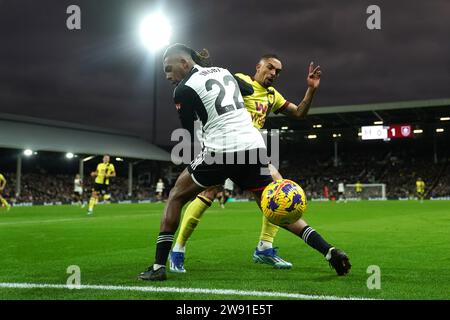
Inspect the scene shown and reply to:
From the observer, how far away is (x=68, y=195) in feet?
148

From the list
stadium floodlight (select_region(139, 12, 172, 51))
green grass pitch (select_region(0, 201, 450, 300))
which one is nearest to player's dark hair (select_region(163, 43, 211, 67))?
green grass pitch (select_region(0, 201, 450, 300))

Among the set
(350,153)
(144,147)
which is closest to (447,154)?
(350,153)

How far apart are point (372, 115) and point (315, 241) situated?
1873 inches

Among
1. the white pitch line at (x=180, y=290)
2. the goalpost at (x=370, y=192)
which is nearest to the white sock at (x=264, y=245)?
the white pitch line at (x=180, y=290)

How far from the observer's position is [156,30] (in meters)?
33.9

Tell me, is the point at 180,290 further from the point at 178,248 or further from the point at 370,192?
the point at 370,192

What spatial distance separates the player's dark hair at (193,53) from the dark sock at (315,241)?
203 centimetres

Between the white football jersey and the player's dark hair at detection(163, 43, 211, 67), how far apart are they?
253 mm

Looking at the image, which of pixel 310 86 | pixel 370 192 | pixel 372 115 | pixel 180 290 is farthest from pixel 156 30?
pixel 180 290

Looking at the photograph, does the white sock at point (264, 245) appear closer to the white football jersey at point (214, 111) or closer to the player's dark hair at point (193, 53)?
the white football jersey at point (214, 111)

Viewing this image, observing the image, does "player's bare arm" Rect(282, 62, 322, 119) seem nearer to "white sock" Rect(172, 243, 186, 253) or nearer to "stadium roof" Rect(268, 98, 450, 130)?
"white sock" Rect(172, 243, 186, 253)

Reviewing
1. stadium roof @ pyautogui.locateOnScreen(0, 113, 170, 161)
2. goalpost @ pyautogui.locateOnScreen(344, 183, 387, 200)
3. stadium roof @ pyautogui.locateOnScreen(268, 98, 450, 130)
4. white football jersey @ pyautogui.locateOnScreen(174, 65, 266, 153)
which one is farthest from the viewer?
goalpost @ pyautogui.locateOnScreen(344, 183, 387, 200)

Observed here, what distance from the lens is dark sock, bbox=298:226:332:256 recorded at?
15.8ft
